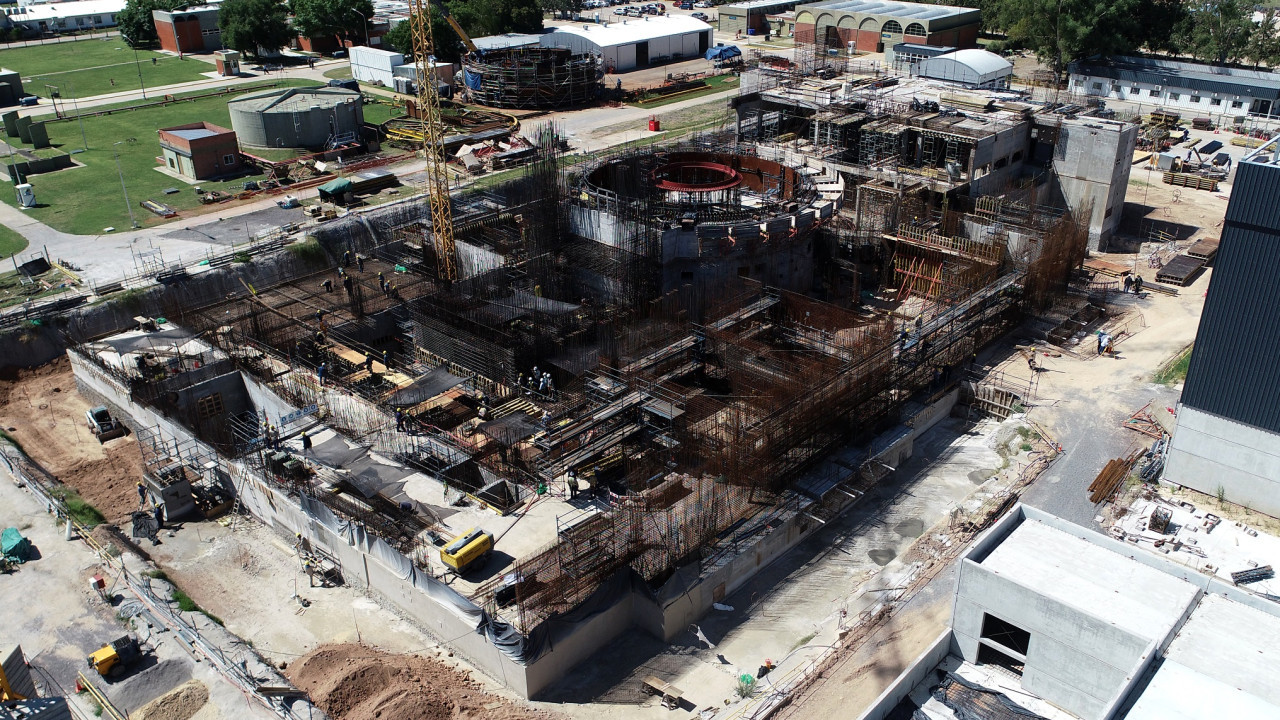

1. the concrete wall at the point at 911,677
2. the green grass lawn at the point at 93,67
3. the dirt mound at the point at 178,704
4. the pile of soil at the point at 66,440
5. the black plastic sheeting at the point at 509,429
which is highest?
the green grass lawn at the point at 93,67

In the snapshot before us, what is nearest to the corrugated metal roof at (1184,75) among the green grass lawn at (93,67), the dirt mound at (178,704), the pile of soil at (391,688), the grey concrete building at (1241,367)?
the grey concrete building at (1241,367)

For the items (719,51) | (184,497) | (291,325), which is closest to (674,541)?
(184,497)

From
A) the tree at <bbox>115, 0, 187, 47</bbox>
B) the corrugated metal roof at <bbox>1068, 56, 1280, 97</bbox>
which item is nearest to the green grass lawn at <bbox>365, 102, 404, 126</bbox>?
the tree at <bbox>115, 0, 187, 47</bbox>

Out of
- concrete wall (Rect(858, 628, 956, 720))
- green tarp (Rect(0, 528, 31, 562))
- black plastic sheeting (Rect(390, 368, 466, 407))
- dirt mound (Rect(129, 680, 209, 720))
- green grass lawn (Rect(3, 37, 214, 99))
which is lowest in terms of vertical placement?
dirt mound (Rect(129, 680, 209, 720))

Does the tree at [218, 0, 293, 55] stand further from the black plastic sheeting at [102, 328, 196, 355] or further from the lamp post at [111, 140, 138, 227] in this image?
the black plastic sheeting at [102, 328, 196, 355]

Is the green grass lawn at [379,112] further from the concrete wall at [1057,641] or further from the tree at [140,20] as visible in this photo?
the concrete wall at [1057,641]

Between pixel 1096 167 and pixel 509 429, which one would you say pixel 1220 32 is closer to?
pixel 1096 167

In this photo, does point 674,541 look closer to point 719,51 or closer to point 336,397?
point 336,397
